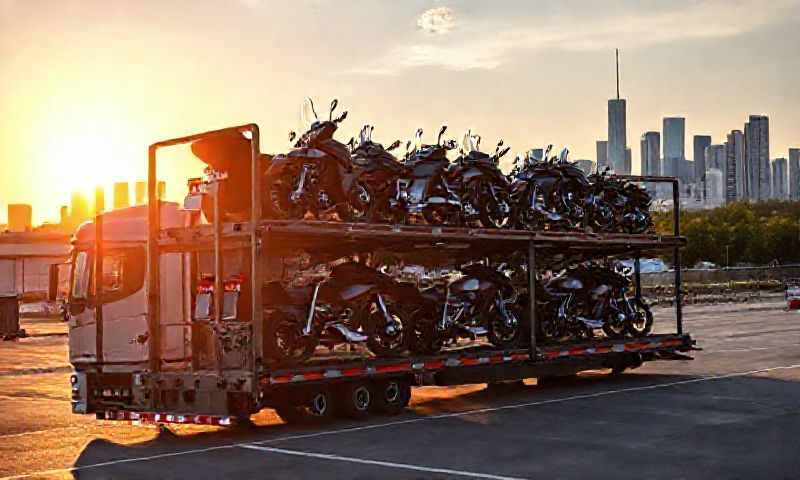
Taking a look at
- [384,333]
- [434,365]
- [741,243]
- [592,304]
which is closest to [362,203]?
[384,333]

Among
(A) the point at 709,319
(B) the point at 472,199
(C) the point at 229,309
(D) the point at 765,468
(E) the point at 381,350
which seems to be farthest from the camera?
(A) the point at 709,319

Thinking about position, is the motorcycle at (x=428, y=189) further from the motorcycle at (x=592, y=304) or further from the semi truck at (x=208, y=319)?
the motorcycle at (x=592, y=304)

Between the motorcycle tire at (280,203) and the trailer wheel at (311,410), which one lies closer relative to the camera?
the motorcycle tire at (280,203)

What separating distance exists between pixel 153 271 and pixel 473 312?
5569mm

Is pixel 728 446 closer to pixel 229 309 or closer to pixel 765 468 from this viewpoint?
pixel 765 468

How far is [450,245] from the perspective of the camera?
60.8 ft

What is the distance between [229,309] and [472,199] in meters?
5.18

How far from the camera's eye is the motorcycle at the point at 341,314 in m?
15.3

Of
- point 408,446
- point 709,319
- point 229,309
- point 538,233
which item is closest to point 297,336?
point 229,309

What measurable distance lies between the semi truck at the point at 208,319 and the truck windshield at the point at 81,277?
17 millimetres

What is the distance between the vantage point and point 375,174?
16.8 meters

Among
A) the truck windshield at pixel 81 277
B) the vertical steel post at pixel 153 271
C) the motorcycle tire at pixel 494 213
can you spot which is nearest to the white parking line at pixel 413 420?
the vertical steel post at pixel 153 271

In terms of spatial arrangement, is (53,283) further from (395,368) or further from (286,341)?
(395,368)

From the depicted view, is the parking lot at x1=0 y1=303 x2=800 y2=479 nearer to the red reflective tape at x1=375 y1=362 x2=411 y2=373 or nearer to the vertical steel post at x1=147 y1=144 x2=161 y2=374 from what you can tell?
the red reflective tape at x1=375 y1=362 x2=411 y2=373
